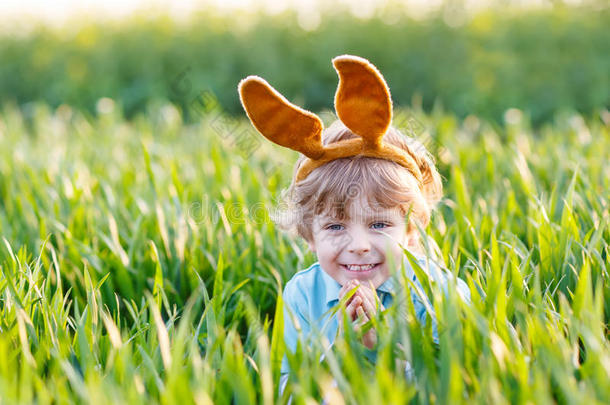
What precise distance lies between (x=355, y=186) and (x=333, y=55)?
5142mm

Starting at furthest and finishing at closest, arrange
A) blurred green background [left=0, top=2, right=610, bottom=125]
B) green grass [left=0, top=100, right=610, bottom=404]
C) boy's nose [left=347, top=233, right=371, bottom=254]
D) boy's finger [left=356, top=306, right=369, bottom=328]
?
blurred green background [left=0, top=2, right=610, bottom=125]
boy's nose [left=347, top=233, right=371, bottom=254]
boy's finger [left=356, top=306, right=369, bottom=328]
green grass [left=0, top=100, right=610, bottom=404]

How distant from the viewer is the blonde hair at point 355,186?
1484 millimetres

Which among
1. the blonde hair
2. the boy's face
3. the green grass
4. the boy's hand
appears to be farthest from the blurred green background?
the boy's hand

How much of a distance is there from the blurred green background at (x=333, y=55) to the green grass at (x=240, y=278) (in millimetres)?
2464

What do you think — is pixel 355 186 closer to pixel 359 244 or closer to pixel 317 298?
pixel 359 244

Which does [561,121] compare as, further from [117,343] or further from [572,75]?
[117,343]

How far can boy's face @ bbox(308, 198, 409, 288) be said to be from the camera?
148 cm

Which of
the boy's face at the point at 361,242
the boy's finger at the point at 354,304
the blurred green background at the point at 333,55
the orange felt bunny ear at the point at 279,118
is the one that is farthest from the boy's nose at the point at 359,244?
the blurred green background at the point at 333,55

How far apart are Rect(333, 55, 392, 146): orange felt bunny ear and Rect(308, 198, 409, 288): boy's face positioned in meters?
0.17

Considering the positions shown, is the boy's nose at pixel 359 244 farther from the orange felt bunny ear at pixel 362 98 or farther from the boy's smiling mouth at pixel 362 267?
the orange felt bunny ear at pixel 362 98

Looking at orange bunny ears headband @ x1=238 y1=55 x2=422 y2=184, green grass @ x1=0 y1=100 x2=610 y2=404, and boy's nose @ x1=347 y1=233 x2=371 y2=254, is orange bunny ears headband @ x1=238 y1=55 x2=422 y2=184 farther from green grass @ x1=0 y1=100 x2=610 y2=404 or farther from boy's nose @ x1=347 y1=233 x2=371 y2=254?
green grass @ x1=0 y1=100 x2=610 y2=404

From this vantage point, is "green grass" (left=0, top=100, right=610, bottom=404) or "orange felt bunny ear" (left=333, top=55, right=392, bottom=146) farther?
"orange felt bunny ear" (left=333, top=55, right=392, bottom=146)

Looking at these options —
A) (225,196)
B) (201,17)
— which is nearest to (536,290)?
(225,196)

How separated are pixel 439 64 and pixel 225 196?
15.0ft
